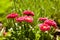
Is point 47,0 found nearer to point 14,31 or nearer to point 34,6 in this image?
point 34,6

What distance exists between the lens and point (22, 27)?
3.21m

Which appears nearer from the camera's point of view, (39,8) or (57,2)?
(39,8)

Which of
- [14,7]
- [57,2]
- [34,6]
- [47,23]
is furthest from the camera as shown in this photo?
[57,2]

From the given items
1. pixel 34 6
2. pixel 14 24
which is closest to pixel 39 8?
pixel 34 6

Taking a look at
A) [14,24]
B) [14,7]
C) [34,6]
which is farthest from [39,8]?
[14,24]

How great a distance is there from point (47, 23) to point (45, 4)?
1.61 m

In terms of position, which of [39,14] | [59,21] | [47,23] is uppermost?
[47,23]

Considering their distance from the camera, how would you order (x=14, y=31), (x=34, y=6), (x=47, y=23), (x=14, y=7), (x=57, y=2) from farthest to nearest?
(x=57, y=2), (x=34, y=6), (x=14, y=7), (x=14, y=31), (x=47, y=23)

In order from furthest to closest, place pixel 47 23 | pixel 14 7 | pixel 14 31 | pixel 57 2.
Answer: pixel 57 2 → pixel 14 7 → pixel 14 31 → pixel 47 23

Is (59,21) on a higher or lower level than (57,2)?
lower

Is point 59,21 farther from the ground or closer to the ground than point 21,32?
closer to the ground

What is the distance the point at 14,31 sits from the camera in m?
3.23

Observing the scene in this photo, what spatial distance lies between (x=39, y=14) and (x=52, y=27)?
99 centimetres

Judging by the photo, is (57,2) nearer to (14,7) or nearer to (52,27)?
(14,7)
